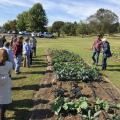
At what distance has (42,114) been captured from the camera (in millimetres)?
11414

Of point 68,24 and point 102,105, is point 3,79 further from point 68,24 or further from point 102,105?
point 68,24

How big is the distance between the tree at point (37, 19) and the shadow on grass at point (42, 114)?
346 feet

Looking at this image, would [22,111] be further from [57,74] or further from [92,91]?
[57,74]

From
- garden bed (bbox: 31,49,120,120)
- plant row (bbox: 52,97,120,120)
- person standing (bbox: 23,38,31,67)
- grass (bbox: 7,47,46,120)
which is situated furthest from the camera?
person standing (bbox: 23,38,31,67)

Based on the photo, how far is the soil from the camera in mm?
11210

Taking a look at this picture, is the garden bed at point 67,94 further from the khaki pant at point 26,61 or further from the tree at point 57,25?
the tree at point 57,25

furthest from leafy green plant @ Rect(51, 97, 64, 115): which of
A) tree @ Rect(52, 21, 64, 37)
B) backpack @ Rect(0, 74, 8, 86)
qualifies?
tree @ Rect(52, 21, 64, 37)

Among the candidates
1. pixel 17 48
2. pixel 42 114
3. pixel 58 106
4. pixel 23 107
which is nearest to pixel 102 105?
pixel 58 106

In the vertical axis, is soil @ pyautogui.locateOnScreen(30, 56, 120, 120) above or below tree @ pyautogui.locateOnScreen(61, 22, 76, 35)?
above

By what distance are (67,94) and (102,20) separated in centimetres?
12432

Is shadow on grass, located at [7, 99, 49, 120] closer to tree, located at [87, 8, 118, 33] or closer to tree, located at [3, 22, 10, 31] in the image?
tree, located at [87, 8, 118, 33]

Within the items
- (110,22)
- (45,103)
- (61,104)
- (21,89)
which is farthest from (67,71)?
(110,22)

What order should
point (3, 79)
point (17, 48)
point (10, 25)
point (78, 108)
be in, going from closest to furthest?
point (3, 79) → point (78, 108) → point (17, 48) → point (10, 25)

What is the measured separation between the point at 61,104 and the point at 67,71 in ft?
24.9
